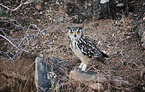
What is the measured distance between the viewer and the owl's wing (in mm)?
1744

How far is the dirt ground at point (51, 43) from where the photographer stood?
1957mm

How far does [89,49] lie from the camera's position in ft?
5.80

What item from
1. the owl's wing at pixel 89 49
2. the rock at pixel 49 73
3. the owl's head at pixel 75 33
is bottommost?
the rock at pixel 49 73

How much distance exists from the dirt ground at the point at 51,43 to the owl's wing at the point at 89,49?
0.44m

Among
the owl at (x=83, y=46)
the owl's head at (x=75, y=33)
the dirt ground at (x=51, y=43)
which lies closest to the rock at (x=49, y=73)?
the dirt ground at (x=51, y=43)

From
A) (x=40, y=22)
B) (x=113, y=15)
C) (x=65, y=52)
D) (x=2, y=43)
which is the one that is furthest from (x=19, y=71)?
(x=113, y=15)

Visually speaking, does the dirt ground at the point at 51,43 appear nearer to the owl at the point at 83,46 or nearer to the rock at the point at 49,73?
the rock at the point at 49,73

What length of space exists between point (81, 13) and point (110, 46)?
1261mm

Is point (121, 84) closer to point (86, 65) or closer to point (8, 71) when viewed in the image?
point (86, 65)

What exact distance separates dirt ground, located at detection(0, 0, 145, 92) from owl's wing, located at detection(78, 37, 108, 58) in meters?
0.44

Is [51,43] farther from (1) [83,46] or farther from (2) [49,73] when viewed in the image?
(1) [83,46]

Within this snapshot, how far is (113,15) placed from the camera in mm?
2451

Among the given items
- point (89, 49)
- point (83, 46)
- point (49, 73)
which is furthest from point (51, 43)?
point (89, 49)

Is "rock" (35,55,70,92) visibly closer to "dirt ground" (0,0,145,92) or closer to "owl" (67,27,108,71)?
"dirt ground" (0,0,145,92)
